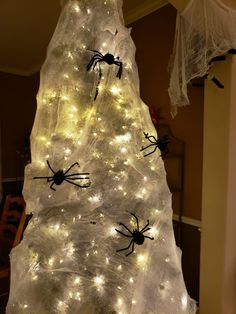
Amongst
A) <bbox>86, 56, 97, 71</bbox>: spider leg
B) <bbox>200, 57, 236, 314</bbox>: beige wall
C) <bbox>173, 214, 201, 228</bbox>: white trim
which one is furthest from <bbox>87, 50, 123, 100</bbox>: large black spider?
<bbox>173, 214, 201, 228</bbox>: white trim

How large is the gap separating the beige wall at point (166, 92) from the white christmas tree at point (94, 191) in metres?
0.98

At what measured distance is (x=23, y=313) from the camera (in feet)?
3.36

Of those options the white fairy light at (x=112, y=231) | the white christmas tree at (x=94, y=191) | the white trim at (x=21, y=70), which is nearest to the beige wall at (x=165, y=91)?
the white christmas tree at (x=94, y=191)

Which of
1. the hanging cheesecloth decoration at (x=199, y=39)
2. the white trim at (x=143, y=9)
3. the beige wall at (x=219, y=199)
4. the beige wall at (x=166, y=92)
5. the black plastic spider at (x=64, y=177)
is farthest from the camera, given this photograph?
the white trim at (x=143, y=9)

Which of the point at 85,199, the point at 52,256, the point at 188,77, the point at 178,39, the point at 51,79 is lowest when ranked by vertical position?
the point at 52,256

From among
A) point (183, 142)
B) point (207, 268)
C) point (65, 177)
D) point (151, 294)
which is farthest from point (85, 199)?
point (183, 142)

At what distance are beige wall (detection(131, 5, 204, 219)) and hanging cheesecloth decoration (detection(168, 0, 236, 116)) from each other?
63 centimetres

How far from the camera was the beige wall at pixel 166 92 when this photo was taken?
6.86ft

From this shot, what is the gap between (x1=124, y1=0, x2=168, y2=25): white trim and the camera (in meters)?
2.28

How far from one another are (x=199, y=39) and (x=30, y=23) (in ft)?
6.20

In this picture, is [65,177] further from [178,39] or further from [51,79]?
[178,39]

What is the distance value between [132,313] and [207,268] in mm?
928

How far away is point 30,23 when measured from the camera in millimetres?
2609

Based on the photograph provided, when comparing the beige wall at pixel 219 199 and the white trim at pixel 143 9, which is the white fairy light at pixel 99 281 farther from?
the white trim at pixel 143 9
